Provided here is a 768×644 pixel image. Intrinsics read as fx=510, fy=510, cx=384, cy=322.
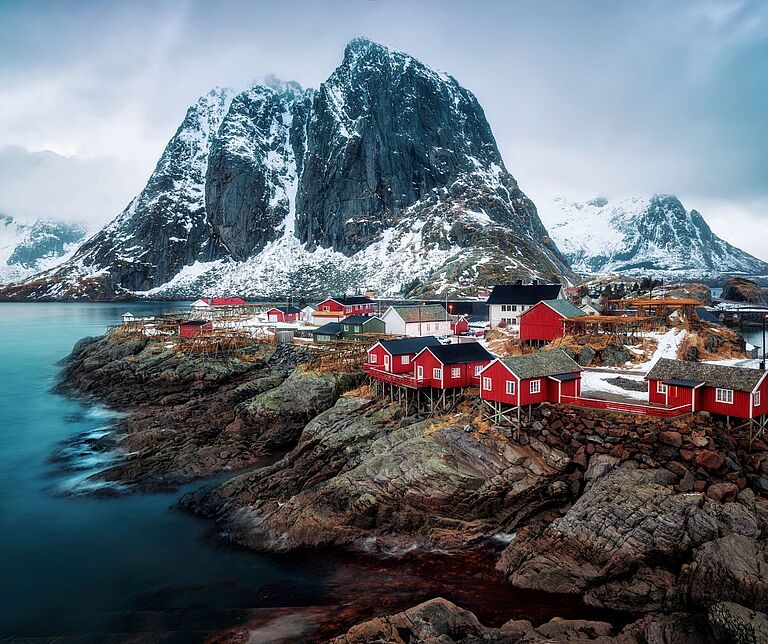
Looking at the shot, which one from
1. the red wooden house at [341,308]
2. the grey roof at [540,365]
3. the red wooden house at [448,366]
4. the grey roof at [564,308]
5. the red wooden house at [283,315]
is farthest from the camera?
the red wooden house at [283,315]

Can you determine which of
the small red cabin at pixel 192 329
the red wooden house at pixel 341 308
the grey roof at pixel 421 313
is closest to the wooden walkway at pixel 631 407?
the grey roof at pixel 421 313

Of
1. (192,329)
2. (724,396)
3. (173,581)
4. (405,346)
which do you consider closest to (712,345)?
(724,396)

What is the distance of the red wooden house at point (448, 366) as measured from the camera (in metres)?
36.2

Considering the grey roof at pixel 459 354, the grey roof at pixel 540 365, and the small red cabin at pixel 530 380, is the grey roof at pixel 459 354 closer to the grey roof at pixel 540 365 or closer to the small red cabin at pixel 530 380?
the small red cabin at pixel 530 380

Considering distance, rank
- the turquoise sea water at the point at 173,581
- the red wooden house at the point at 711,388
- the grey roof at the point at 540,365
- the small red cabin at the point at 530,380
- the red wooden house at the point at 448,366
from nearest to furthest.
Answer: the turquoise sea water at the point at 173,581 → the red wooden house at the point at 711,388 → the small red cabin at the point at 530,380 → the grey roof at the point at 540,365 → the red wooden house at the point at 448,366

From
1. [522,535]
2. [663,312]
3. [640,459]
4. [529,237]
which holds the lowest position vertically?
[522,535]

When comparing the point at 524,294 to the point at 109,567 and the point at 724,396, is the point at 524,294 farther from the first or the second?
the point at 109,567

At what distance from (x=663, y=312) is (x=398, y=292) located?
99.9m

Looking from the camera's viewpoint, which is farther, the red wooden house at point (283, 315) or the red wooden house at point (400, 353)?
the red wooden house at point (283, 315)

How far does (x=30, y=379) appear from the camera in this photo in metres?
69.9

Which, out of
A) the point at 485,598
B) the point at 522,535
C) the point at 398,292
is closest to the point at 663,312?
the point at 522,535

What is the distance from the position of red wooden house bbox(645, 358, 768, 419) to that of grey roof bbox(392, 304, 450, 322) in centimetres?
4018

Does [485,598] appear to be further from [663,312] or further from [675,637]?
[663,312]

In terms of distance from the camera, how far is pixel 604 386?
111 ft
